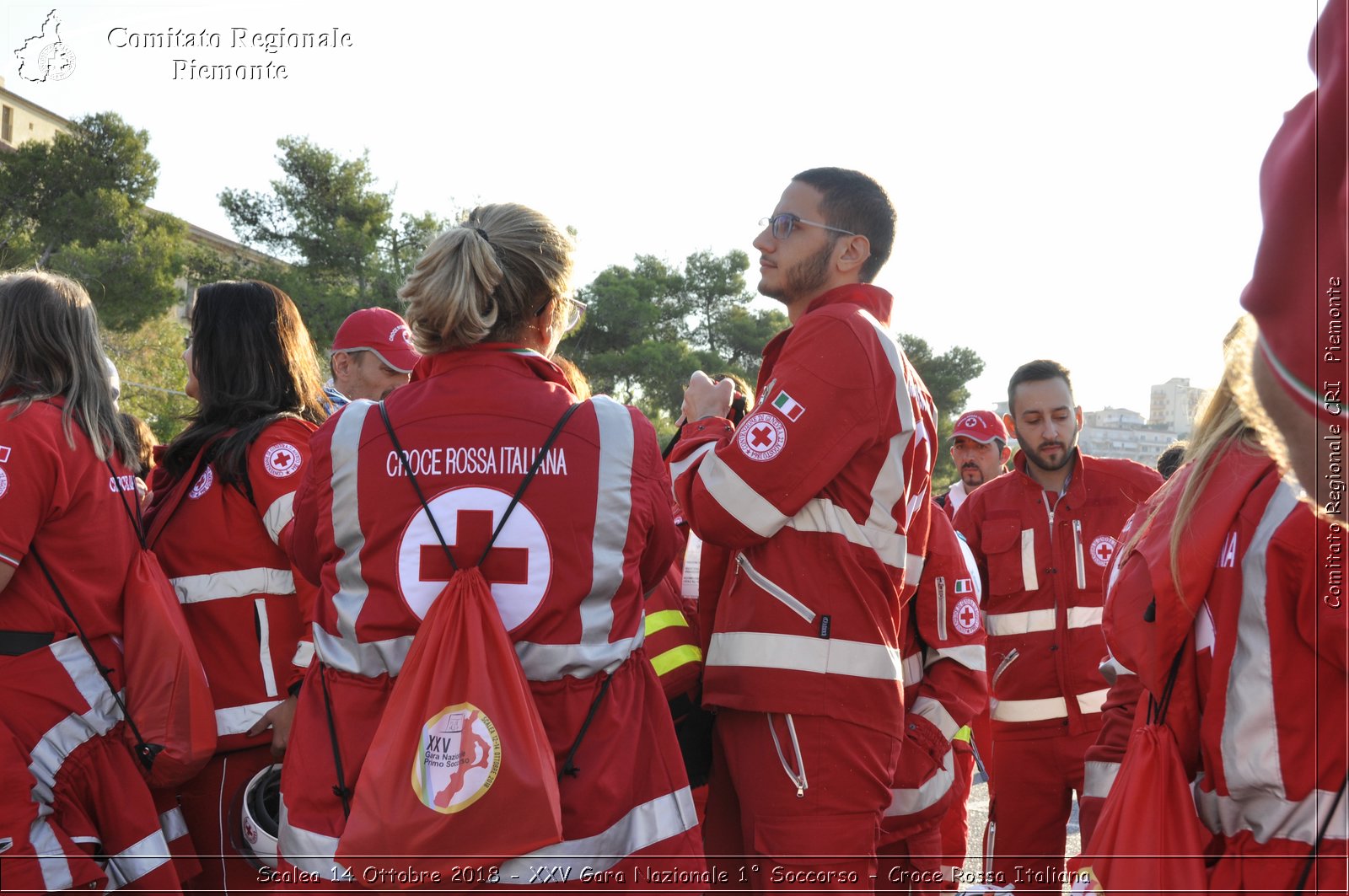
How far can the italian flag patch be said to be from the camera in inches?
132

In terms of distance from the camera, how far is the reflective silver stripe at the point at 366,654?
108 inches

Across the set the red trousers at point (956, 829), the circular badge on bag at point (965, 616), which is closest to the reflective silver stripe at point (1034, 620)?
the red trousers at point (956, 829)

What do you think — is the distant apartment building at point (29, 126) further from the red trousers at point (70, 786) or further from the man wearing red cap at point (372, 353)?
the red trousers at point (70, 786)

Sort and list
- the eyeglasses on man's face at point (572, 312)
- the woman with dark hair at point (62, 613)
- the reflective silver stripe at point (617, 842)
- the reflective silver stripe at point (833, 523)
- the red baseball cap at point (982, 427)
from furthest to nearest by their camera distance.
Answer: the red baseball cap at point (982, 427), the reflective silver stripe at point (833, 523), the woman with dark hair at point (62, 613), the eyeglasses on man's face at point (572, 312), the reflective silver stripe at point (617, 842)

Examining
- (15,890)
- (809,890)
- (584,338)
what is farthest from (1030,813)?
(584,338)

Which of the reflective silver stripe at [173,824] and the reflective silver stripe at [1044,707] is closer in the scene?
the reflective silver stripe at [173,824]

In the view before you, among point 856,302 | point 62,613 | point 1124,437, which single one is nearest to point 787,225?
point 856,302

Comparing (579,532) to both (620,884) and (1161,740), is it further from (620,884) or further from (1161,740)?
(1161,740)

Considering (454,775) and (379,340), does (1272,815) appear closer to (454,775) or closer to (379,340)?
(454,775)

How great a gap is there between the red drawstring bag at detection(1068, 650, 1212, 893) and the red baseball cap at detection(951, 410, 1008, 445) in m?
6.53

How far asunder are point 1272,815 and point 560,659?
1.55 meters

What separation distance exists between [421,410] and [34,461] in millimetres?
1381

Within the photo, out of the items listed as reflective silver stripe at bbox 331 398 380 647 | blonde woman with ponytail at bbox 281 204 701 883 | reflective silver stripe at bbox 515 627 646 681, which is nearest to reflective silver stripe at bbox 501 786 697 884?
blonde woman with ponytail at bbox 281 204 701 883

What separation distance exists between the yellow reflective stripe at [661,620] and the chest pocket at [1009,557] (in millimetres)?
3065
